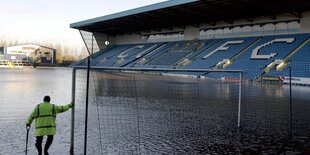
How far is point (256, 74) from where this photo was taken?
34906 mm

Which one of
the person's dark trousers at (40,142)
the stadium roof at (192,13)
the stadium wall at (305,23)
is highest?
the stadium roof at (192,13)

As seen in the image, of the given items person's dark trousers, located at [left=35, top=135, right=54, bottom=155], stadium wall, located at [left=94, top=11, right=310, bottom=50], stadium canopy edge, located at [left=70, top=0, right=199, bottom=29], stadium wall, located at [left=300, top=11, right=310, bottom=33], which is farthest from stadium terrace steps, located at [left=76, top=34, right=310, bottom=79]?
person's dark trousers, located at [left=35, top=135, right=54, bottom=155]

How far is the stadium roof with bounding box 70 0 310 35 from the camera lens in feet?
129

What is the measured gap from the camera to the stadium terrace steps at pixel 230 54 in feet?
117

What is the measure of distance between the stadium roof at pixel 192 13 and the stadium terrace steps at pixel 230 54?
3205 mm

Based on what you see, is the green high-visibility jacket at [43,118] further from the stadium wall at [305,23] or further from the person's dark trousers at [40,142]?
the stadium wall at [305,23]

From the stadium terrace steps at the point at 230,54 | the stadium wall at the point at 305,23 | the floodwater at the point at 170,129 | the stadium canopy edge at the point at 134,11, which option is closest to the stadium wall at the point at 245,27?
the stadium wall at the point at 305,23

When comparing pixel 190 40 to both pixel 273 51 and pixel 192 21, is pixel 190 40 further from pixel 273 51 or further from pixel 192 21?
pixel 273 51

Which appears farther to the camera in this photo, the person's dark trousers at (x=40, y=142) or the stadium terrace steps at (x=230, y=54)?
the stadium terrace steps at (x=230, y=54)

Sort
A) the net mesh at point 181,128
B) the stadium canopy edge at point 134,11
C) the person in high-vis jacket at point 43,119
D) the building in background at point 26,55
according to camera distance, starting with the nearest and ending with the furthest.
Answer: the person in high-vis jacket at point 43,119, the net mesh at point 181,128, the stadium canopy edge at point 134,11, the building in background at point 26,55

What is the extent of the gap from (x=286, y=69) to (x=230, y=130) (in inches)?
1028

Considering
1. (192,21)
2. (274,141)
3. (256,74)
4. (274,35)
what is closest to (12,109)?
(274,141)

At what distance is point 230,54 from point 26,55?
6737cm

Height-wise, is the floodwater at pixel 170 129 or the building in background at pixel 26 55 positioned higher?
the building in background at pixel 26 55
